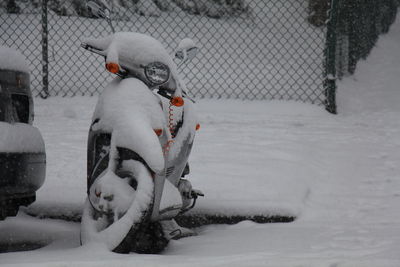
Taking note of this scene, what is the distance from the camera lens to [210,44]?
31.7ft

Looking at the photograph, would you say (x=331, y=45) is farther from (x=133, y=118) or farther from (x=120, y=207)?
(x=120, y=207)

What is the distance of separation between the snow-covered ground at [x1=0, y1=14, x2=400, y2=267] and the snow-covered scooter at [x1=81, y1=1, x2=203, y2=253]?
15 centimetres

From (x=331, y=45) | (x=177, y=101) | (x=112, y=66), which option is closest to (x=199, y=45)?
(x=331, y=45)

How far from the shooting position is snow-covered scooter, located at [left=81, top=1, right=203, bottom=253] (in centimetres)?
319

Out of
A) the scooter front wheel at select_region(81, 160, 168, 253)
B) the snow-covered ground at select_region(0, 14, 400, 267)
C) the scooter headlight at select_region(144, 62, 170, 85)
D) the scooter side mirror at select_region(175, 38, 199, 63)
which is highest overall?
the scooter side mirror at select_region(175, 38, 199, 63)

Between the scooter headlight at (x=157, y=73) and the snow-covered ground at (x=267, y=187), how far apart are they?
2.80 feet

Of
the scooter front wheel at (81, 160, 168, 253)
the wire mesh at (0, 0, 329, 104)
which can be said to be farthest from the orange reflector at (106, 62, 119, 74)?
the wire mesh at (0, 0, 329, 104)

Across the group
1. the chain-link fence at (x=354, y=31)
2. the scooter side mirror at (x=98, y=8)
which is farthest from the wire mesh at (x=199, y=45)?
the scooter side mirror at (x=98, y=8)

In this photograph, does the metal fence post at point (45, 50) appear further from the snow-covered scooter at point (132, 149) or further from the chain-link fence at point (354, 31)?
the snow-covered scooter at point (132, 149)

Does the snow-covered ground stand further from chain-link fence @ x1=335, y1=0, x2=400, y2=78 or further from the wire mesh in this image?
chain-link fence @ x1=335, y1=0, x2=400, y2=78

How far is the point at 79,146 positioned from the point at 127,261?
109 inches

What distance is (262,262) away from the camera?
287cm

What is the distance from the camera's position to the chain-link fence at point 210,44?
7.89m

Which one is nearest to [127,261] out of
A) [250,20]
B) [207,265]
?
[207,265]
